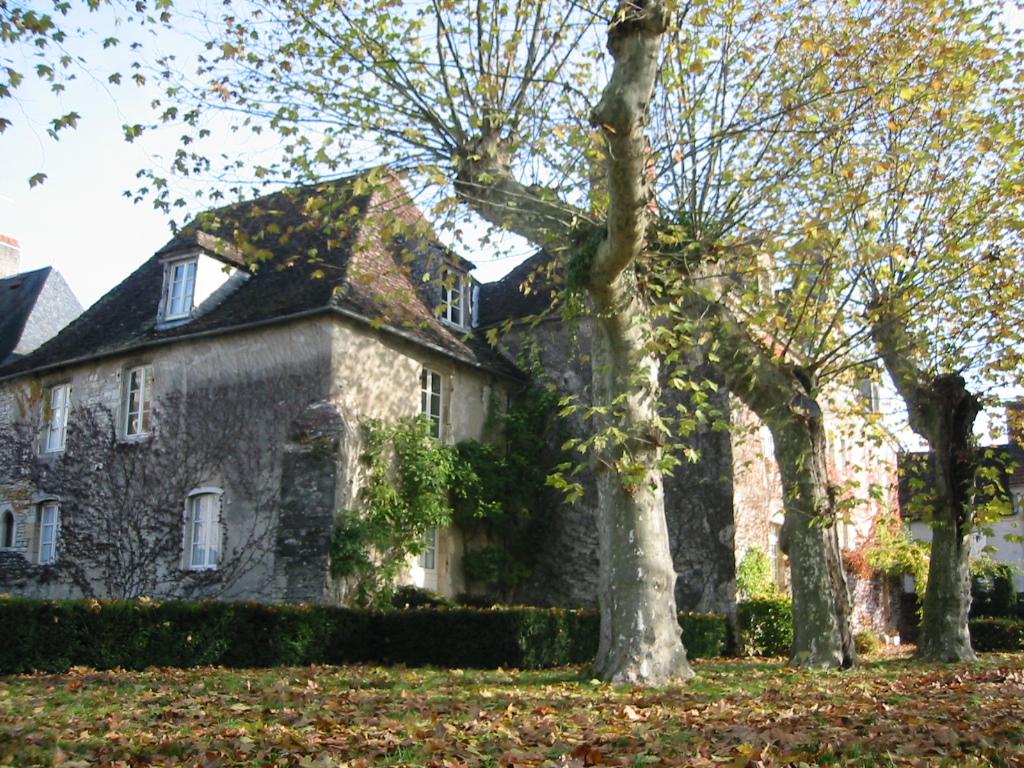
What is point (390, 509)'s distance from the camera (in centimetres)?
1723

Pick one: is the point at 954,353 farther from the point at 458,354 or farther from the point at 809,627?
the point at 458,354

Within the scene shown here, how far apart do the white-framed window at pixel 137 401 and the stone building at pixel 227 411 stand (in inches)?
1.8

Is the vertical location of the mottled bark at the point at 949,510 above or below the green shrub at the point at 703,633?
above

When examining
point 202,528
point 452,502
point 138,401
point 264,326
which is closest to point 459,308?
point 452,502

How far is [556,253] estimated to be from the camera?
1086 centimetres

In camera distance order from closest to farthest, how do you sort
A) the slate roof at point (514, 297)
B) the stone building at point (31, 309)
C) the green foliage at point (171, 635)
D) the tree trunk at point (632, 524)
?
the tree trunk at point (632, 524)
the green foliage at point (171, 635)
the slate roof at point (514, 297)
the stone building at point (31, 309)

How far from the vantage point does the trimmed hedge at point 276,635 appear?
1201 cm

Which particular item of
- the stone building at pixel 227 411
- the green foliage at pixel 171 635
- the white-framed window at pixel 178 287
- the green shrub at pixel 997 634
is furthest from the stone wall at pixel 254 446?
the green shrub at pixel 997 634

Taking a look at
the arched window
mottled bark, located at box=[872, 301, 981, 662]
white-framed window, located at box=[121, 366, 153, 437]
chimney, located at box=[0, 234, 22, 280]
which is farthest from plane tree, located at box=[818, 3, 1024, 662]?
chimney, located at box=[0, 234, 22, 280]

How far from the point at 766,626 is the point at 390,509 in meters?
7.40

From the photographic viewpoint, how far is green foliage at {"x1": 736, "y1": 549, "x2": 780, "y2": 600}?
729 inches

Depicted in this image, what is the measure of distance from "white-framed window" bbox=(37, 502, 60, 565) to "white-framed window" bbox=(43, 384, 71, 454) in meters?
1.21

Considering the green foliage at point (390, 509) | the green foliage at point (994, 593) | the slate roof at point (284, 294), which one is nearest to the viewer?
the green foliage at point (390, 509)

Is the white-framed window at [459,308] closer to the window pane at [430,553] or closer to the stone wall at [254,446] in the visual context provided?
the stone wall at [254,446]
